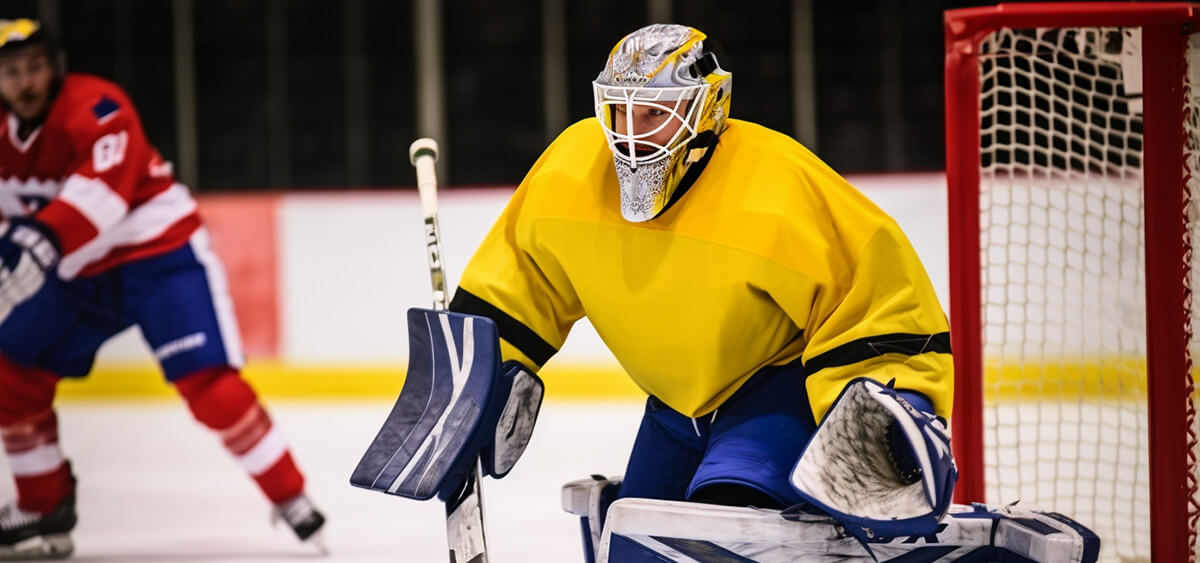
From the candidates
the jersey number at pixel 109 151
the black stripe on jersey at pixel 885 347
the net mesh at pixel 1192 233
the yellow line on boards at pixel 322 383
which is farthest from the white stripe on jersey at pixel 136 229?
the net mesh at pixel 1192 233

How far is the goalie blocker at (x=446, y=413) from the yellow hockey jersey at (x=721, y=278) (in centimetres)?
10

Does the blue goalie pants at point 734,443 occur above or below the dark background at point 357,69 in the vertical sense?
below

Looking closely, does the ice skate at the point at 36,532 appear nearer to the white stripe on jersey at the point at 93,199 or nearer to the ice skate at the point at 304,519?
the ice skate at the point at 304,519

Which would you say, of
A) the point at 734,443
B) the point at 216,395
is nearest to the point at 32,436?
the point at 216,395

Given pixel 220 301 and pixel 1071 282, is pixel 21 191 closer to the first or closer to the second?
pixel 220 301

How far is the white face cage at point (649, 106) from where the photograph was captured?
204cm

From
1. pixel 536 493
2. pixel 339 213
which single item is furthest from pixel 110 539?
pixel 339 213

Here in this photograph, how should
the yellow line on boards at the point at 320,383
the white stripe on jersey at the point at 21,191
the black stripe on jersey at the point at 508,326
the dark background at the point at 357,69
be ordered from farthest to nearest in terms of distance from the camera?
the dark background at the point at 357,69
the yellow line on boards at the point at 320,383
the white stripe on jersey at the point at 21,191
the black stripe on jersey at the point at 508,326

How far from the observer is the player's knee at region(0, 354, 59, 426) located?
3.62 m

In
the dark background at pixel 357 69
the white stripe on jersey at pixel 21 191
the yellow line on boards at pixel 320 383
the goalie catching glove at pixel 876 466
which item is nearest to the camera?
the goalie catching glove at pixel 876 466

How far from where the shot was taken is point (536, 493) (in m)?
4.07

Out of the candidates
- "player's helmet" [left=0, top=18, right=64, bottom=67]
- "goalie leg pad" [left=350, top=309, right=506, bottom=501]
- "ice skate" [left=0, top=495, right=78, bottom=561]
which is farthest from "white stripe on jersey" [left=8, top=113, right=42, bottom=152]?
"goalie leg pad" [left=350, top=309, right=506, bottom=501]

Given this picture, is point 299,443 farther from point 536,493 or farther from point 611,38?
point 611,38

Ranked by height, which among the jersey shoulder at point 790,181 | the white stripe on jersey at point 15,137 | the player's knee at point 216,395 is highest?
the white stripe on jersey at point 15,137
